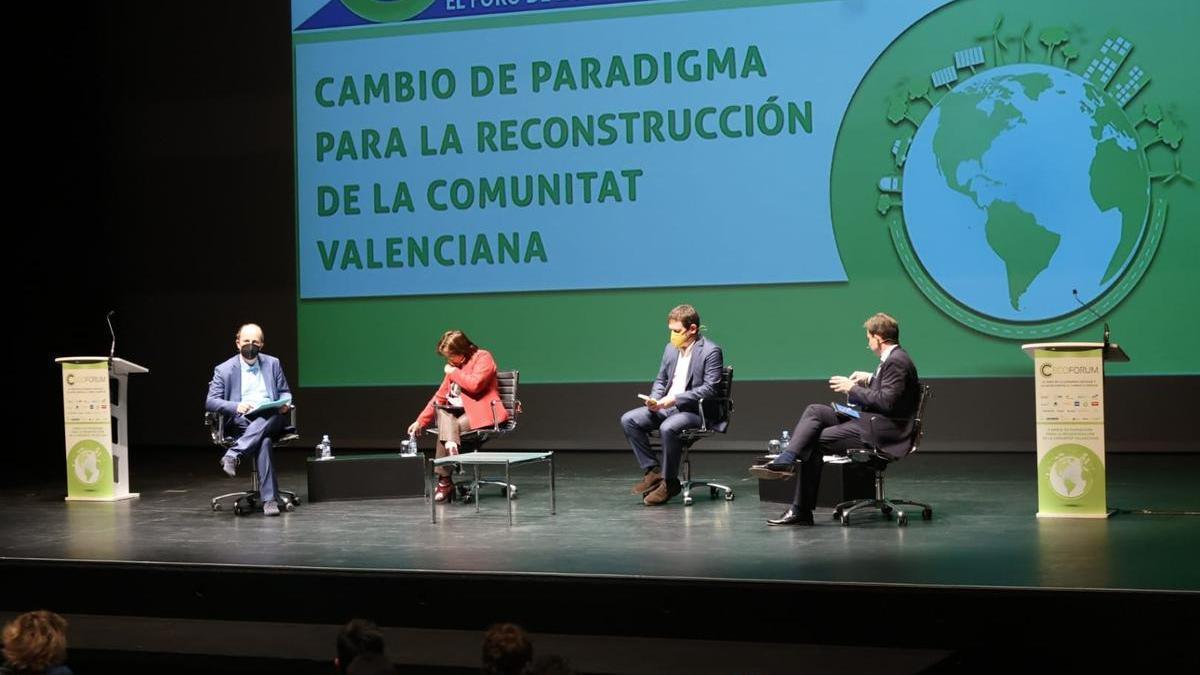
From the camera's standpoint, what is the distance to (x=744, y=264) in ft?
32.1

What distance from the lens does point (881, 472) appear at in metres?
6.67

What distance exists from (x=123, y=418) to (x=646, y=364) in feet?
11.8

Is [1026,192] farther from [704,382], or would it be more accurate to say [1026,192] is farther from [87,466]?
[87,466]

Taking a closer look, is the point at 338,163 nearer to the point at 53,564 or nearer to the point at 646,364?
the point at 646,364

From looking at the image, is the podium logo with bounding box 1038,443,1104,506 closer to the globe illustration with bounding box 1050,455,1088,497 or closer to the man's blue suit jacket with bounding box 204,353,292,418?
the globe illustration with bounding box 1050,455,1088,497

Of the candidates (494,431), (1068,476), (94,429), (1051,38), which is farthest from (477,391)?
(1051,38)

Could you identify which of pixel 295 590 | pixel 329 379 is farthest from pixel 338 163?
pixel 295 590

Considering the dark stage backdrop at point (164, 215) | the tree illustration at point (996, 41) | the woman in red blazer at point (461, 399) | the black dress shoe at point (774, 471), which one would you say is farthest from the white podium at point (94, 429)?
the tree illustration at point (996, 41)

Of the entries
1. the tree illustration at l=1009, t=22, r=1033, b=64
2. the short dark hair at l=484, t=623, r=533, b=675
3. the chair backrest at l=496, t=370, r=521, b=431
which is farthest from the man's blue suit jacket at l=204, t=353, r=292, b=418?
the tree illustration at l=1009, t=22, r=1033, b=64

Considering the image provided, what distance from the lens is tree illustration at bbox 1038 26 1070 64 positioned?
9.05m

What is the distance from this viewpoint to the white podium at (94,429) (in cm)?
799

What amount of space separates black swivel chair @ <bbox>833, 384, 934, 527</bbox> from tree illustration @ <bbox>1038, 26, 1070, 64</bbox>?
11.3 ft

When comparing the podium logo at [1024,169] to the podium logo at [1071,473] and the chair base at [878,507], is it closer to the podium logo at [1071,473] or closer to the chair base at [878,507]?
the podium logo at [1071,473]

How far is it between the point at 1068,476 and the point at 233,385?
4.20 m
